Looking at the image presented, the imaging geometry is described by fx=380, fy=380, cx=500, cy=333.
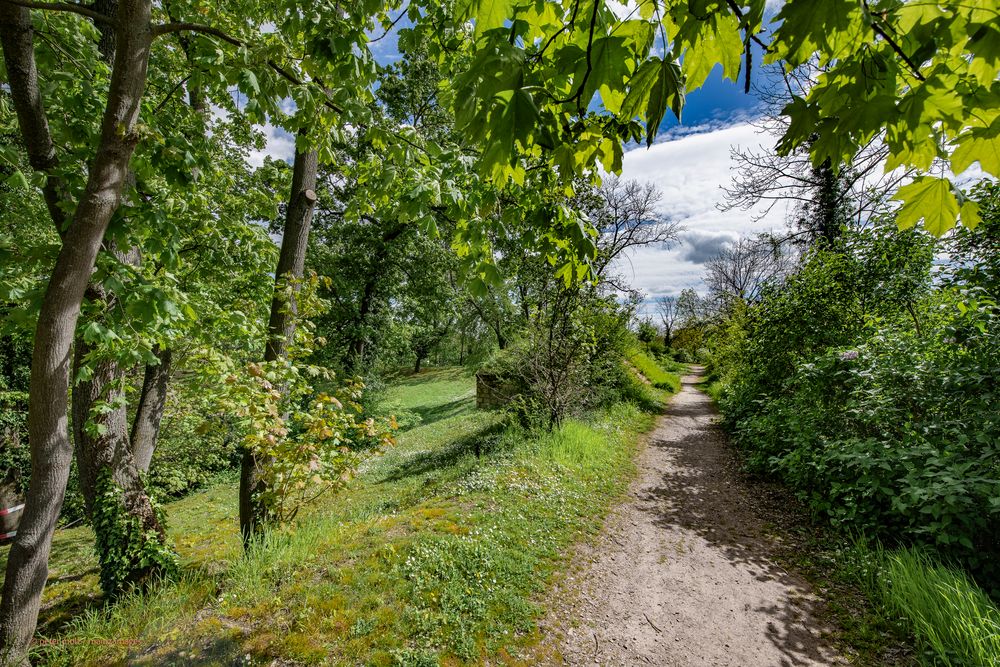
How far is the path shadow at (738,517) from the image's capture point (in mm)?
3471

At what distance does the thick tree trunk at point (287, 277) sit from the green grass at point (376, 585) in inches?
19.7

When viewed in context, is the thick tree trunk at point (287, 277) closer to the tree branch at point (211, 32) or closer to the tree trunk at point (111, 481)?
the tree trunk at point (111, 481)

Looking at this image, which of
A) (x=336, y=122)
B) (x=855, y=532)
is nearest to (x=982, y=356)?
(x=855, y=532)

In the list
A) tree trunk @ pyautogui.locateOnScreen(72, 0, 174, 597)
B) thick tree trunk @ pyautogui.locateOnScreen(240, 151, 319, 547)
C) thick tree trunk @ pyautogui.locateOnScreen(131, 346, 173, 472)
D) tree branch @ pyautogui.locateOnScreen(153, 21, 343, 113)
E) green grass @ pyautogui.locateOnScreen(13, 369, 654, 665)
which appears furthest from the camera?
thick tree trunk @ pyautogui.locateOnScreen(131, 346, 173, 472)

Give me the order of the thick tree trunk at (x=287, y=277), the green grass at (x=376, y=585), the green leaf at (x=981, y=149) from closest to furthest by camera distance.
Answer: the green leaf at (x=981, y=149)
the green grass at (x=376, y=585)
the thick tree trunk at (x=287, y=277)

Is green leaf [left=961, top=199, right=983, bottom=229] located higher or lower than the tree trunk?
higher

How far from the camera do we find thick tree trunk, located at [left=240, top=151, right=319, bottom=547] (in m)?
4.56

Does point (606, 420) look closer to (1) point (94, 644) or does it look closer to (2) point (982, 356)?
(2) point (982, 356)

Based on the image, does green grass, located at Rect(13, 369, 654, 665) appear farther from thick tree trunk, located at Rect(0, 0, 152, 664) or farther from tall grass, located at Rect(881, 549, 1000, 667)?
tall grass, located at Rect(881, 549, 1000, 667)

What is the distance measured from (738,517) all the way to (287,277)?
23.1ft

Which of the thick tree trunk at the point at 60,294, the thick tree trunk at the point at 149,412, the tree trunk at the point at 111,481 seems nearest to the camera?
the thick tree trunk at the point at 60,294

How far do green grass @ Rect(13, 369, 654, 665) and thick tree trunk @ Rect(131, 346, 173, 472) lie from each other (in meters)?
1.67

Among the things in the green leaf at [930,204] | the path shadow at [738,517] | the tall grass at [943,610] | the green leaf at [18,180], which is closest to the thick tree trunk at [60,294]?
the green leaf at [18,180]

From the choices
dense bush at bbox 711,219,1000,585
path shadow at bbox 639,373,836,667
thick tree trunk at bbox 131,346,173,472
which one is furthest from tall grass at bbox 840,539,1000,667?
thick tree trunk at bbox 131,346,173,472
